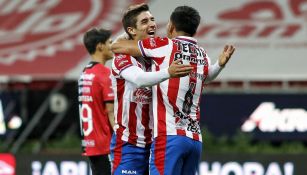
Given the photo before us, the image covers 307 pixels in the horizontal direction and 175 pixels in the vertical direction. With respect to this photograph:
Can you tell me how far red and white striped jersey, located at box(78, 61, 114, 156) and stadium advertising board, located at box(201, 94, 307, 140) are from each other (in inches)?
210

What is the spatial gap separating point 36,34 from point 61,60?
69 cm

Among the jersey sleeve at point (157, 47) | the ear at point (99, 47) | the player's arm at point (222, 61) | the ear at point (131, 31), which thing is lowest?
the player's arm at point (222, 61)

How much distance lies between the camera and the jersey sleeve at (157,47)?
260 inches

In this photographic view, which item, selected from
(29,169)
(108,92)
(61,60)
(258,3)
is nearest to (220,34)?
(258,3)

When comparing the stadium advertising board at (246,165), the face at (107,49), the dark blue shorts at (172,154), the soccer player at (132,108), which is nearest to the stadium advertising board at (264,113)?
the stadium advertising board at (246,165)

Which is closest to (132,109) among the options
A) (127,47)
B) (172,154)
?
(127,47)

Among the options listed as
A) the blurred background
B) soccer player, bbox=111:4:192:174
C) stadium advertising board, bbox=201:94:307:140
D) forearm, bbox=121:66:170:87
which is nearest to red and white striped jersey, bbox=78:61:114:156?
soccer player, bbox=111:4:192:174

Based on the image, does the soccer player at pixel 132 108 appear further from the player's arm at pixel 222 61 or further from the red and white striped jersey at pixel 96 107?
the red and white striped jersey at pixel 96 107

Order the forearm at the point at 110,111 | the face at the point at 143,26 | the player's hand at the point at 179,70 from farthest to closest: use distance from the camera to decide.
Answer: the forearm at the point at 110,111, the face at the point at 143,26, the player's hand at the point at 179,70

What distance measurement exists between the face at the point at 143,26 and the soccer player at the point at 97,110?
159 centimetres

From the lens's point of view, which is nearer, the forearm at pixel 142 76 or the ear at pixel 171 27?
the forearm at pixel 142 76

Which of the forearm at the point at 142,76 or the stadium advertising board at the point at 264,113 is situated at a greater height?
the forearm at the point at 142,76

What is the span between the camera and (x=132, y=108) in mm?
7090

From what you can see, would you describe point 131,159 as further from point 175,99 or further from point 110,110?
point 110,110
